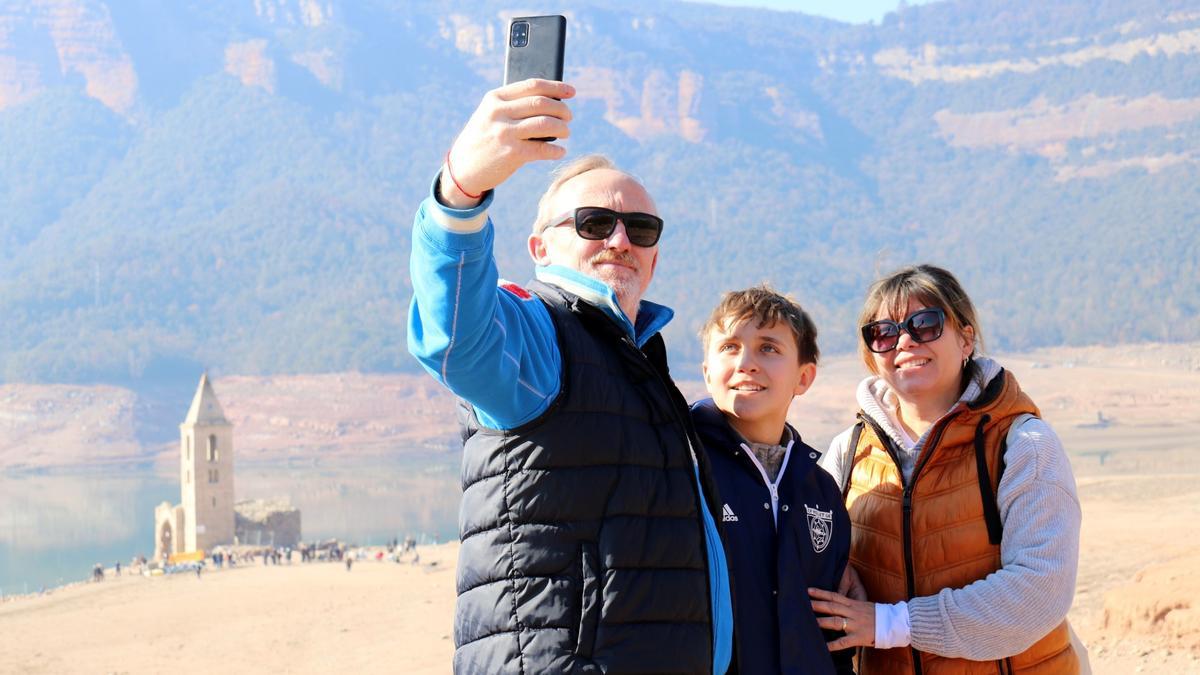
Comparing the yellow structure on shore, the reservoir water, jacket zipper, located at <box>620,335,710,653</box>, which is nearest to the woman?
jacket zipper, located at <box>620,335,710,653</box>

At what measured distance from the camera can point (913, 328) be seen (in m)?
3.30

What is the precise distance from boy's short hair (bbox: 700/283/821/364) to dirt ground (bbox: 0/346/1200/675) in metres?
5.50

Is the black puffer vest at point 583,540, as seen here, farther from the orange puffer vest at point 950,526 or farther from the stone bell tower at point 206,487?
the stone bell tower at point 206,487

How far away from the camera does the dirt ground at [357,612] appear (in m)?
8.75

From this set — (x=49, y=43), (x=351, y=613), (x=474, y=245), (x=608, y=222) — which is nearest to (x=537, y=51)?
(x=474, y=245)

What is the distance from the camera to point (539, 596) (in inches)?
96.8

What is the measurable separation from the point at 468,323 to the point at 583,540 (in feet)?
1.58

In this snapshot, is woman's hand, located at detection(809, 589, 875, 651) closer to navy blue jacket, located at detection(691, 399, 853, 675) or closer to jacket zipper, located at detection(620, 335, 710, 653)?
navy blue jacket, located at detection(691, 399, 853, 675)

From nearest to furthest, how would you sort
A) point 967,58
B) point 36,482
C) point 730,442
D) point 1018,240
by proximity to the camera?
point 730,442
point 36,482
point 1018,240
point 967,58

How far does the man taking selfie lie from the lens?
2.27 meters

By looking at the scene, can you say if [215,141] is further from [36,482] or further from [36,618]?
[36,618]

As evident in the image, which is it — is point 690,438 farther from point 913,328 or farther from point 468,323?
point 913,328

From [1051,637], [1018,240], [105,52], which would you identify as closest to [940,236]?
[1018,240]

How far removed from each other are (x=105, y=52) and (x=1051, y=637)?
646ft
